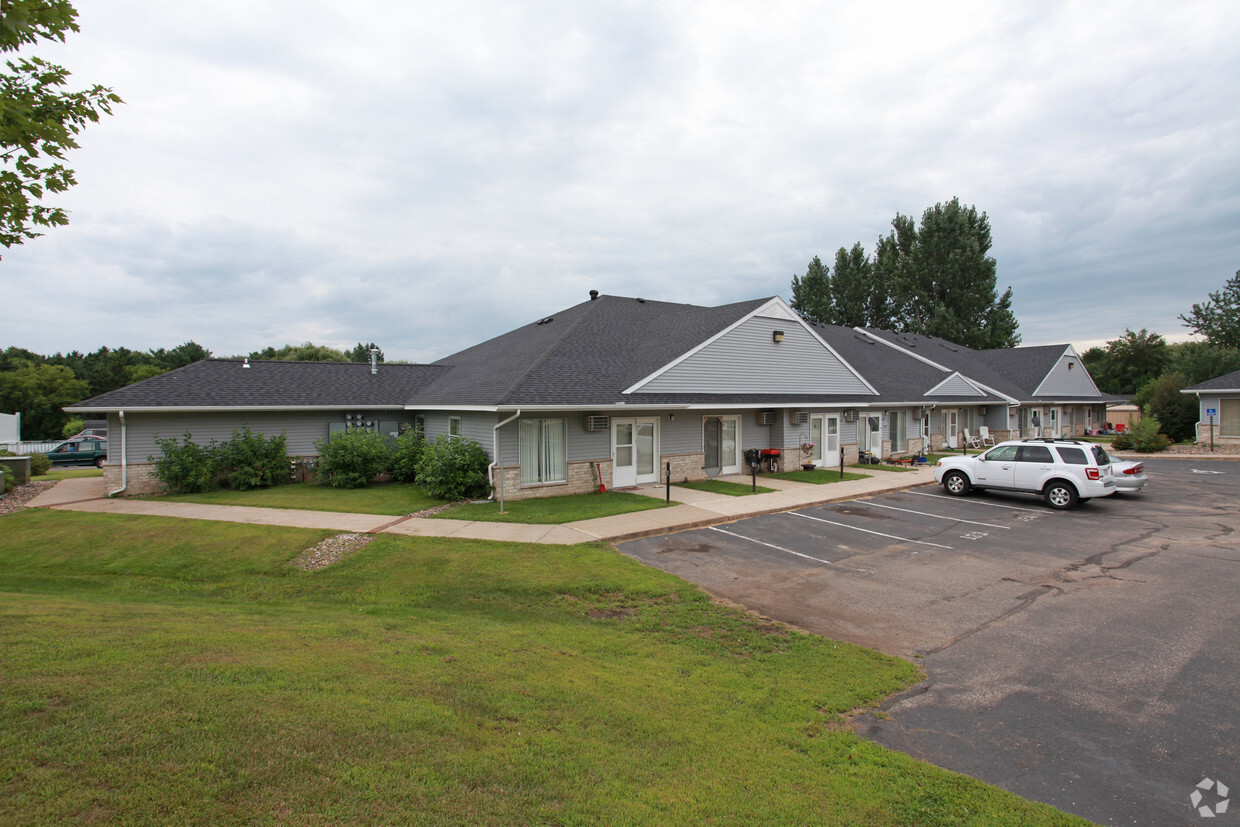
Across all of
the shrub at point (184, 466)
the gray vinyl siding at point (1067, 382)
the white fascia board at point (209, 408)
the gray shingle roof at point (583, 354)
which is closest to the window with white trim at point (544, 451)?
the gray shingle roof at point (583, 354)

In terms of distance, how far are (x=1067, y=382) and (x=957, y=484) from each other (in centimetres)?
2867

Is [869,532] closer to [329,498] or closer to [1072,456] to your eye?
[1072,456]

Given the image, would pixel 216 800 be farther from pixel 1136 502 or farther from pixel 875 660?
pixel 1136 502

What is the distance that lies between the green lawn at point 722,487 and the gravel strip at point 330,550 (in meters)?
9.92

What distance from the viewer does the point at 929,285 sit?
55.1 metres

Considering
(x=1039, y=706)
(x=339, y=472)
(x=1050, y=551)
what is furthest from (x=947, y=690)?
(x=339, y=472)

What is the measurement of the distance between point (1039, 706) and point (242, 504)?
17.9m

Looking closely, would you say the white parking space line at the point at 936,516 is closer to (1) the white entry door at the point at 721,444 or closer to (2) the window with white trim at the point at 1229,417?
(1) the white entry door at the point at 721,444

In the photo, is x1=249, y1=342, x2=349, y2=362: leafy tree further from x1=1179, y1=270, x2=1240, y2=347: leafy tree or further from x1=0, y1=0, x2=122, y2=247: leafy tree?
x1=1179, y1=270, x2=1240, y2=347: leafy tree

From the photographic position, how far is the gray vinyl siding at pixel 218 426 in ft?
60.1

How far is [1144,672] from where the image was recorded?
647cm

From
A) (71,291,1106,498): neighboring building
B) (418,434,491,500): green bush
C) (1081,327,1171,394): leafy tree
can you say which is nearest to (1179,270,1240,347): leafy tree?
(1081,327,1171,394): leafy tree

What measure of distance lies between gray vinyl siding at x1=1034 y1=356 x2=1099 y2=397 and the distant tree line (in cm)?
4331

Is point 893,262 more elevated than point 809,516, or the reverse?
point 893,262
